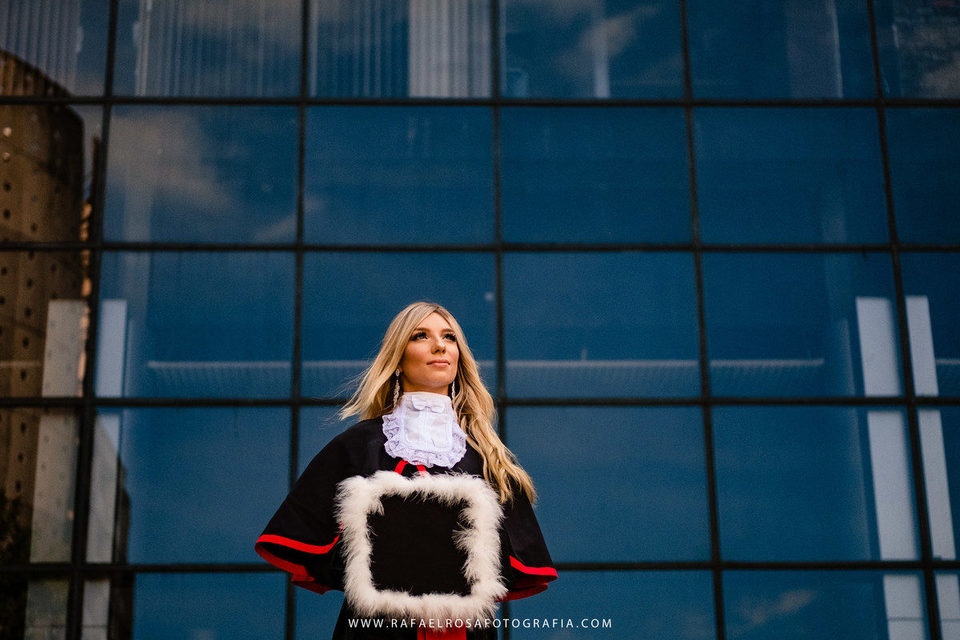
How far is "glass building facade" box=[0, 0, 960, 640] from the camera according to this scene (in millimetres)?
7812

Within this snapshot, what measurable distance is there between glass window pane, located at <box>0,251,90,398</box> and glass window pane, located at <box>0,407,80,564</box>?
8.0 inches

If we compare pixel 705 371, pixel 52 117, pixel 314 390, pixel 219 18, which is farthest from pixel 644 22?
pixel 52 117

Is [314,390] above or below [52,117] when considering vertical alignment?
below

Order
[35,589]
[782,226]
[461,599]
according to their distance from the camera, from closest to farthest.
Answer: [461,599]
[35,589]
[782,226]

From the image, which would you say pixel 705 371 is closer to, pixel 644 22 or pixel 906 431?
pixel 906 431

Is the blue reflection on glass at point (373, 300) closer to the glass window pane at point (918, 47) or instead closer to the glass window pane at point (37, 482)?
the glass window pane at point (37, 482)

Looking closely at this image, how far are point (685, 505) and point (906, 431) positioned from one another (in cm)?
179

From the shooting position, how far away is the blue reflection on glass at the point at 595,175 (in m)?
8.41

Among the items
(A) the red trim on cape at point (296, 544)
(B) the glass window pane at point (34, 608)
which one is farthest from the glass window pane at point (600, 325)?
(A) the red trim on cape at point (296, 544)

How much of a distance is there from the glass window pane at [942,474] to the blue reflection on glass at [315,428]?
4.30m

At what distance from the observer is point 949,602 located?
781 cm

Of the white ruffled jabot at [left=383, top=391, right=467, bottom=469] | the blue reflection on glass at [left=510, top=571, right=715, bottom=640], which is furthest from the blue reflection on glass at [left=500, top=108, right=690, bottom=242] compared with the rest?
the white ruffled jabot at [left=383, top=391, right=467, bottom=469]

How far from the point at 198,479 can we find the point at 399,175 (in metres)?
2.79

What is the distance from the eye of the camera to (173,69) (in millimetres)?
8641
